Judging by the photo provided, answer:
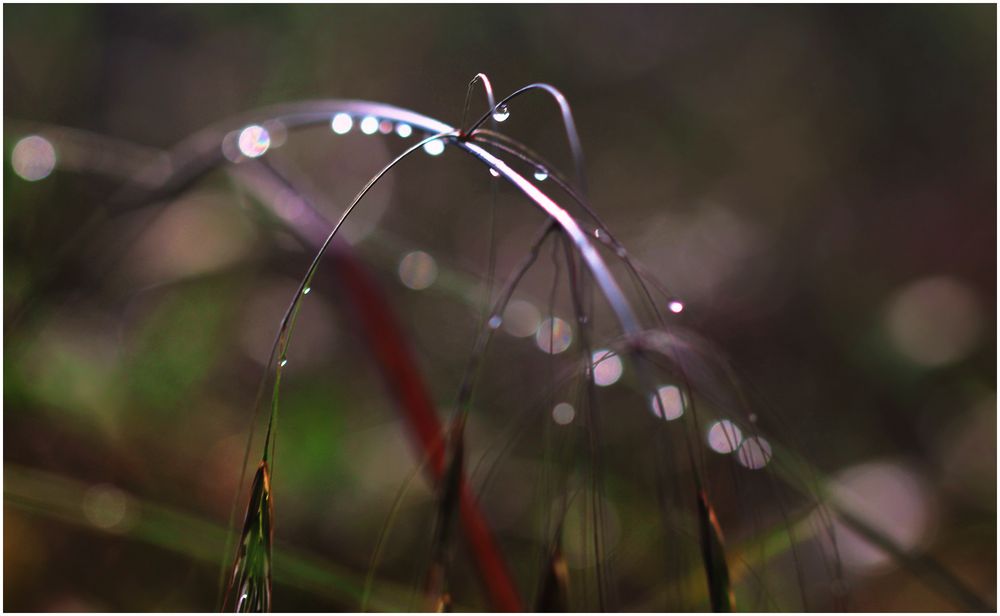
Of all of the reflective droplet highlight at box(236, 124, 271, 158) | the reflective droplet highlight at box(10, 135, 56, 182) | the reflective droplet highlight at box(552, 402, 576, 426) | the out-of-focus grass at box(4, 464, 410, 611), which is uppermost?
the reflective droplet highlight at box(10, 135, 56, 182)

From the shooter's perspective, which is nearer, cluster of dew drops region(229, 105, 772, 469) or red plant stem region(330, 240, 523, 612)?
cluster of dew drops region(229, 105, 772, 469)

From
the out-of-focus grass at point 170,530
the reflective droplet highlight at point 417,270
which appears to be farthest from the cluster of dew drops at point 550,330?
the out-of-focus grass at point 170,530

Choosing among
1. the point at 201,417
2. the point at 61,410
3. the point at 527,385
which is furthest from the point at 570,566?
the point at 61,410

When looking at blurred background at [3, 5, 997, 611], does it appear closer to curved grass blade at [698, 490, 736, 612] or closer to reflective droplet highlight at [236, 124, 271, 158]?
reflective droplet highlight at [236, 124, 271, 158]

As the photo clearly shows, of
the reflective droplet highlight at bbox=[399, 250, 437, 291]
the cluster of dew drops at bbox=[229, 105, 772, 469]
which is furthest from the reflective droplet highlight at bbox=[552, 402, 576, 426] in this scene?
the reflective droplet highlight at bbox=[399, 250, 437, 291]

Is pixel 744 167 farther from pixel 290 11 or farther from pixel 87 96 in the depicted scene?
pixel 87 96

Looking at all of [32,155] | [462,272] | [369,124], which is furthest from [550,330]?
[32,155]

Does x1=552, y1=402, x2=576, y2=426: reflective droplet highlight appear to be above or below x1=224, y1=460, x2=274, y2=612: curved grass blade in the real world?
above

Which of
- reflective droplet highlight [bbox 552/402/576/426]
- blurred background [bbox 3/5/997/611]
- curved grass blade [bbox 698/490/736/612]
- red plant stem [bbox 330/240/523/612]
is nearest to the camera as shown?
curved grass blade [bbox 698/490/736/612]
